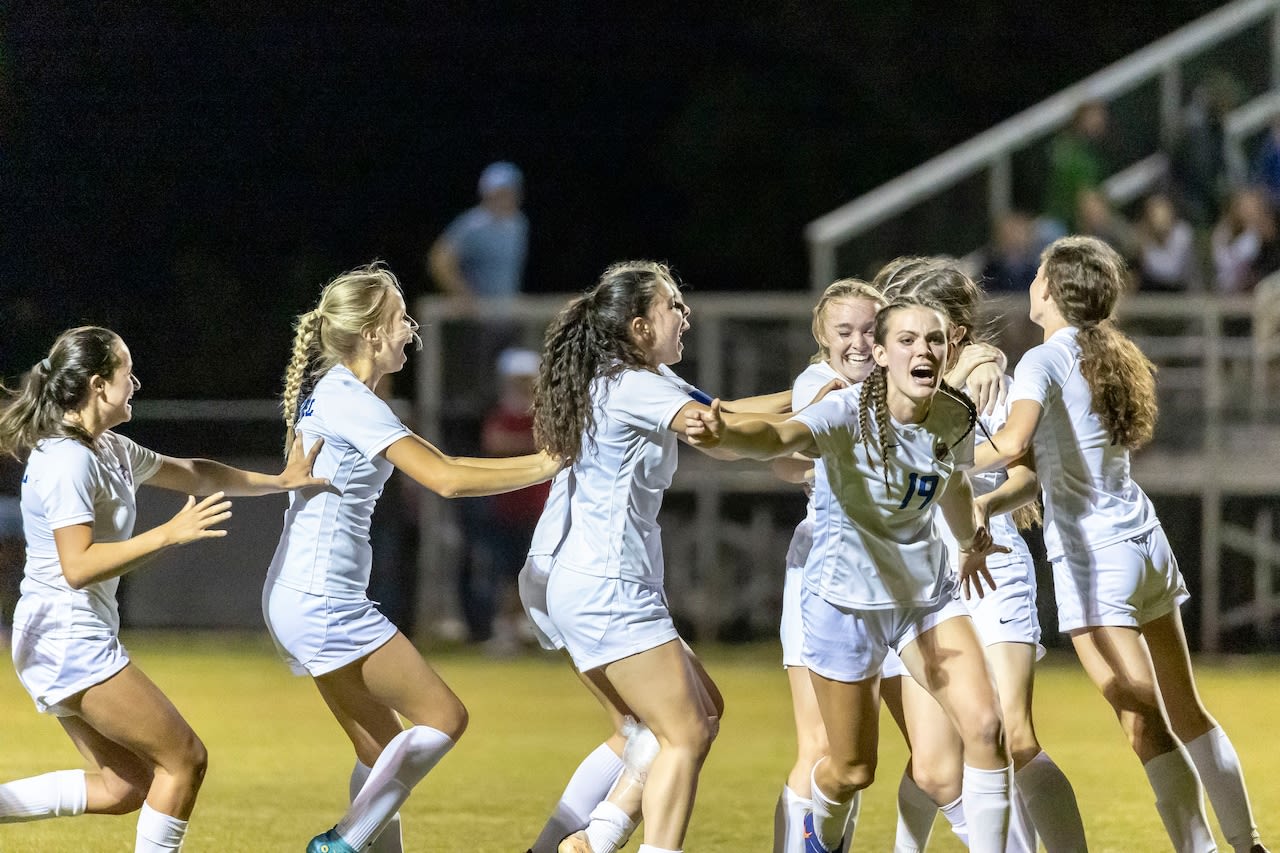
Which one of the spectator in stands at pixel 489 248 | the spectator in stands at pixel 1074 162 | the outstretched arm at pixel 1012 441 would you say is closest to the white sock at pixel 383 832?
the outstretched arm at pixel 1012 441

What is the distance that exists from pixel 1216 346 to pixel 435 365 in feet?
17.7

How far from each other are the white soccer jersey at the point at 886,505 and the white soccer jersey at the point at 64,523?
6.49 feet

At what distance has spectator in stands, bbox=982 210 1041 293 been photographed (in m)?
12.2

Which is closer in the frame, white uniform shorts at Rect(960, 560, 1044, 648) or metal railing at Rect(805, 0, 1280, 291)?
white uniform shorts at Rect(960, 560, 1044, 648)

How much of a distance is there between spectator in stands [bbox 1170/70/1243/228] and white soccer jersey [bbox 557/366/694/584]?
9088 millimetres

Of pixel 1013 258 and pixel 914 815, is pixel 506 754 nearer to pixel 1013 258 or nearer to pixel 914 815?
pixel 914 815

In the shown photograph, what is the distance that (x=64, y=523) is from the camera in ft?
16.3

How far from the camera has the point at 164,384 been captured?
17.5 m

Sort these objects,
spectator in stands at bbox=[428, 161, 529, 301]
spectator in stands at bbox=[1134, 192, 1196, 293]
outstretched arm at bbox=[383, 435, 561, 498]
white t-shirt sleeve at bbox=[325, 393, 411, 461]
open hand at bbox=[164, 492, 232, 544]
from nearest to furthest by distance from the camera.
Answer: open hand at bbox=[164, 492, 232, 544] < outstretched arm at bbox=[383, 435, 561, 498] < white t-shirt sleeve at bbox=[325, 393, 411, 461] < spectator in stands at bbox=[1134, 192, 1196, 293] < spectator in stands at bbox=[428, 161, 529, 301]

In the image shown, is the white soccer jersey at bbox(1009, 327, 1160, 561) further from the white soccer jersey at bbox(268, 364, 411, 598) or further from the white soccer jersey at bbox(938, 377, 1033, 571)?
the white soccer jersey at bbox(268, 364, 411, 598)

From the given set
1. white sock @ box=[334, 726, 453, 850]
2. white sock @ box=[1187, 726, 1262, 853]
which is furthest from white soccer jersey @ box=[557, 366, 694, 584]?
white sock @ box=[1187, 726, 1262, 853]

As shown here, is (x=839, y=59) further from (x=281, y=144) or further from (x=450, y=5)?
(x=281, y=144)

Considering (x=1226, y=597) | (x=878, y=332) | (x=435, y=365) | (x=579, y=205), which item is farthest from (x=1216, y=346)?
(x=579, y=205)

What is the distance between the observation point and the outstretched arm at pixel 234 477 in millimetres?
5328
